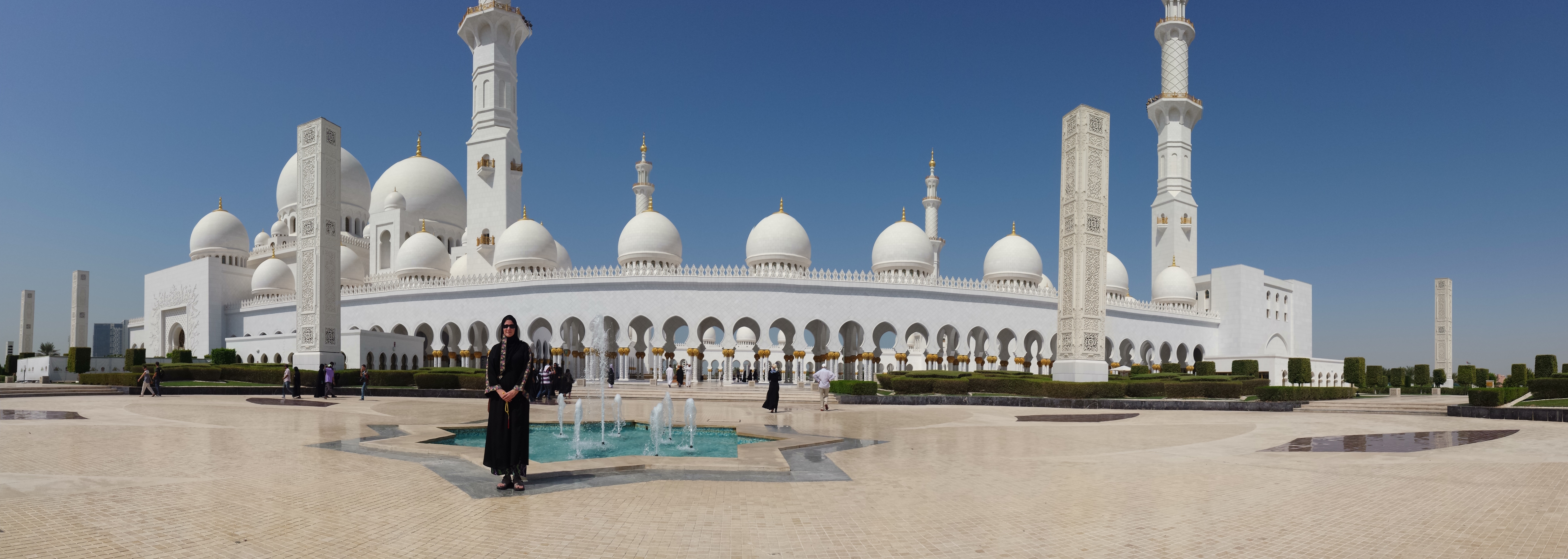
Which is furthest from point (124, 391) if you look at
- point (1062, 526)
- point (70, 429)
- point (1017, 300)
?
point (1017, 300)

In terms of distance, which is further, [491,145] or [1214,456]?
[491,145]

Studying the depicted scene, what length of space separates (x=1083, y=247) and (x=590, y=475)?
19822mm

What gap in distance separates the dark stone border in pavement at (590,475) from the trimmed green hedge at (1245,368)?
2522 centimetres

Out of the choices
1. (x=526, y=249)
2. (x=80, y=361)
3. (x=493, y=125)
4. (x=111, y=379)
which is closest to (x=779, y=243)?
(x=526, y=249)

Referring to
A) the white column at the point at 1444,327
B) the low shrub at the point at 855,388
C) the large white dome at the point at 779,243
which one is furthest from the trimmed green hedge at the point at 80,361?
the white column at the point at 1444,327

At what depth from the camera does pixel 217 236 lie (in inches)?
1836

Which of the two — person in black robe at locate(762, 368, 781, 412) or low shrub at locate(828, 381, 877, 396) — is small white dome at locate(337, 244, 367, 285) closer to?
low shrub at locate(828, 381, 877, 396)

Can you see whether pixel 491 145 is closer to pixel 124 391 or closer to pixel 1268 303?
pixel 124 391

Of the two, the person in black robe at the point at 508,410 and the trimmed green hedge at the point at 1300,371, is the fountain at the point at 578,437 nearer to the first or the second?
the person in black robe at the point at 508,410

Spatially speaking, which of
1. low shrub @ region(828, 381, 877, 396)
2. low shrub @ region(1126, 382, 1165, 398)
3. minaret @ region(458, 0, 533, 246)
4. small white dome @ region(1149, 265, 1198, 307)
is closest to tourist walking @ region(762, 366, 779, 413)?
low shrub @ region(828, 381, 877, 396)

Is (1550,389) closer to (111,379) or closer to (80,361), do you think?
(111,379)

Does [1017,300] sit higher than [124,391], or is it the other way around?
[1017,300]

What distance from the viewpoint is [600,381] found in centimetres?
Answer: 3275

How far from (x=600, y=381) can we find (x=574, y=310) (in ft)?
11.3
